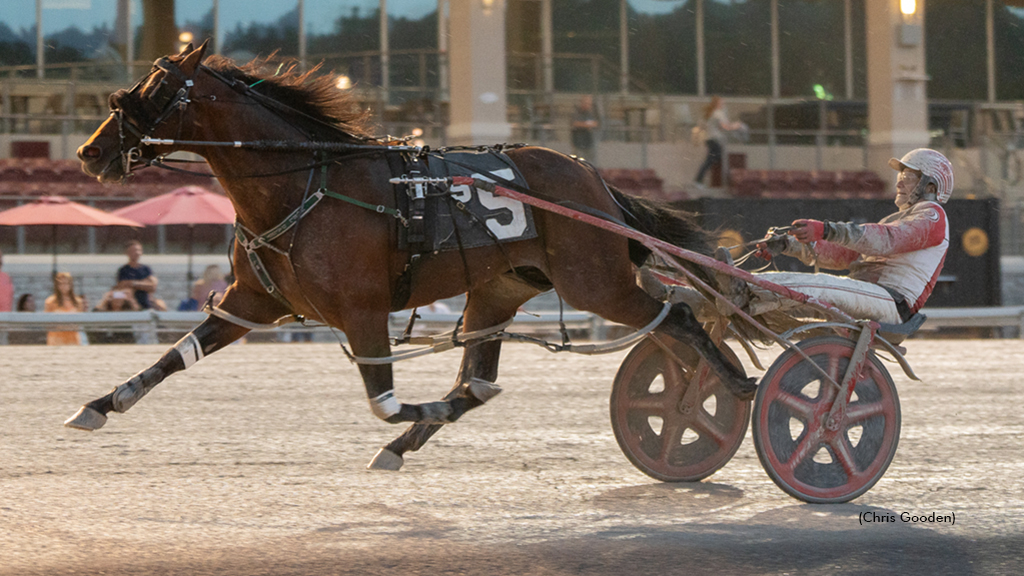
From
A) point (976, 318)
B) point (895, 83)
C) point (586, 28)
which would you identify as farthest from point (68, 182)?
point (895, 83)

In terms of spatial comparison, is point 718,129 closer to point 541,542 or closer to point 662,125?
point 662,125

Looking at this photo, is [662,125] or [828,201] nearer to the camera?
[828,201]

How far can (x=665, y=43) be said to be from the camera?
76.9 ft

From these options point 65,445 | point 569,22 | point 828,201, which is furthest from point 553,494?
point 569,22

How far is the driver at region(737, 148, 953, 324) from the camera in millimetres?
4781

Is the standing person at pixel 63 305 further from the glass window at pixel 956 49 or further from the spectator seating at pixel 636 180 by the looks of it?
the glass window at pixel 956 49

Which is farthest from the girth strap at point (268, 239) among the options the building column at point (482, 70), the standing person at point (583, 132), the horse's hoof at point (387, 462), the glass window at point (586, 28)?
the glass window at point (586, 28)

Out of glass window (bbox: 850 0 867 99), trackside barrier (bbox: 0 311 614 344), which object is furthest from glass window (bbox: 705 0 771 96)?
trackside barrier (bbox: 0 311 614 344)

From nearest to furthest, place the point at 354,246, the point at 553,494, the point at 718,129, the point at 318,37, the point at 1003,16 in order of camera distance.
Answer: the point at 354,246 < the point at 553,494 < the point at 718,129 < the point at 318,37 < the point at 1003,16

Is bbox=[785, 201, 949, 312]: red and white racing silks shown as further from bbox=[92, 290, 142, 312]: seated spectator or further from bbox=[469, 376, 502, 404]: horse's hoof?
bbox=[92, 290, 142, 312]: seated spectator

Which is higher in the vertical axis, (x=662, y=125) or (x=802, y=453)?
(x=662, y=125)

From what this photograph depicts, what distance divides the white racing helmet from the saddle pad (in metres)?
1.64

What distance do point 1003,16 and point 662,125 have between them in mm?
11501

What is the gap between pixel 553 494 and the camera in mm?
4809
